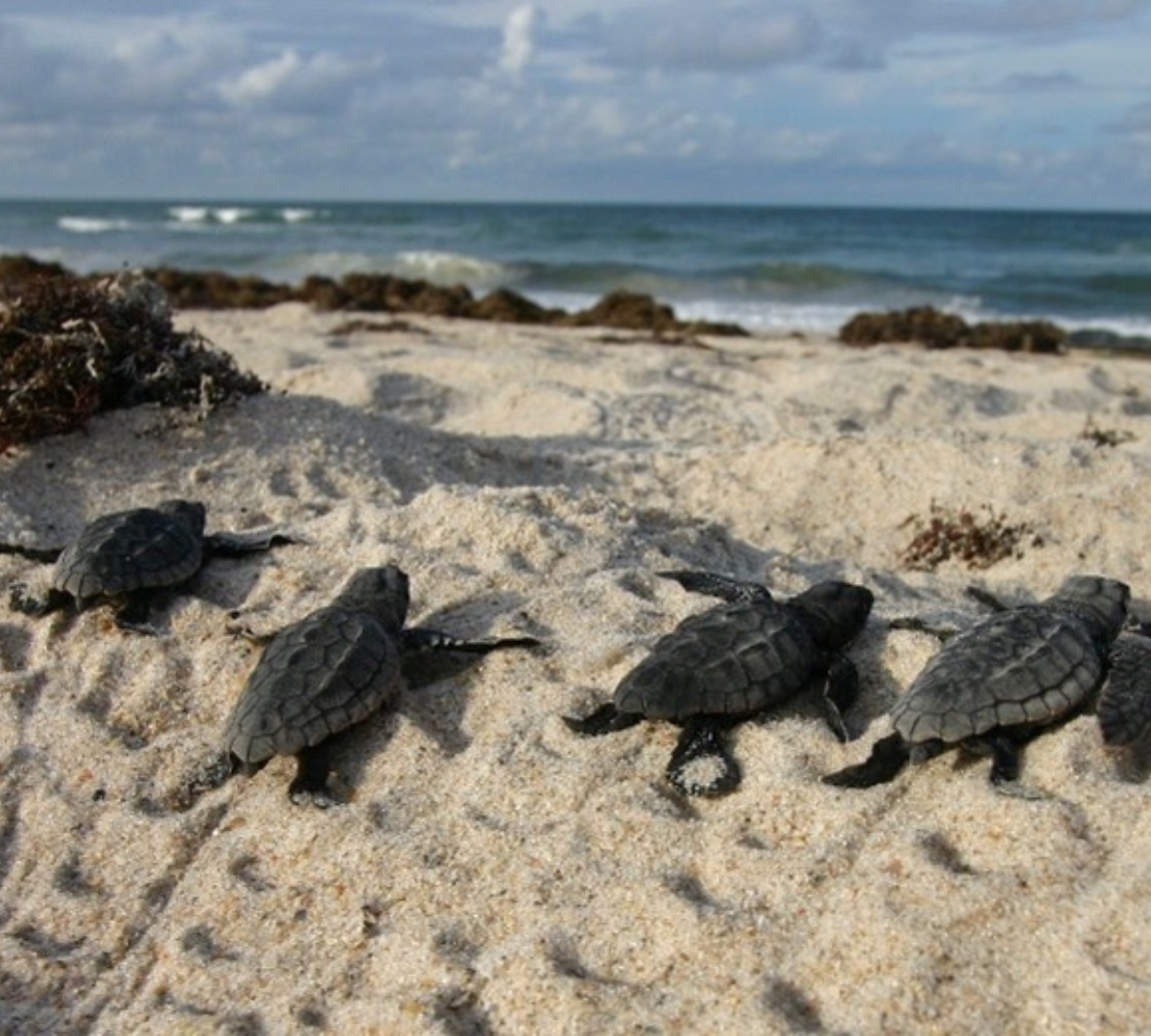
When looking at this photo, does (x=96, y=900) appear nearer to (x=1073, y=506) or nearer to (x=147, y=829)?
(x=147, y=829)

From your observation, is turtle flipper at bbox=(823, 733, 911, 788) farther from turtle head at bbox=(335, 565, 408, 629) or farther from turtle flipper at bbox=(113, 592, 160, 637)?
turtle flipper at bbox=(113, 592, 160, 637)

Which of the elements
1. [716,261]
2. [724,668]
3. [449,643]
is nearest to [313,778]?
[449,643]

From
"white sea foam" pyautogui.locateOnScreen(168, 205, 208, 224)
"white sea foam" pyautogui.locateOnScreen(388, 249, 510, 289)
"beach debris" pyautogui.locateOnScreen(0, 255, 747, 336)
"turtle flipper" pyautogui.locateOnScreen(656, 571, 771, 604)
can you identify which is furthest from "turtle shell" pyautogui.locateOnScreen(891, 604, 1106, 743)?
"white sea foam" pyautogui.locateOnScreen(168, 205, 208, 224)

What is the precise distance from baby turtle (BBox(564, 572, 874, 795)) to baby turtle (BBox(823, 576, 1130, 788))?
0.25 metres

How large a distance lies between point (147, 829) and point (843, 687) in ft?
7.42

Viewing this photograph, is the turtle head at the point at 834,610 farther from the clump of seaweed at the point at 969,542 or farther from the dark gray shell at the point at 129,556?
the dark gray shell at the point at 129,556

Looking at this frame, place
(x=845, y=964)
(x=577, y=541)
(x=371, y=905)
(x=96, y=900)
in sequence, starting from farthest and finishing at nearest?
(x=577, y=541) < (x=96, y=900) < (x=371, y=905) < (x=845, y=964)

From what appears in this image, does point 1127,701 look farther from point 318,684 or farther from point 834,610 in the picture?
point 318,684

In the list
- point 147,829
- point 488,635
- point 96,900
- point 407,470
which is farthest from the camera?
point 407,470

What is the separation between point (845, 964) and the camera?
2.95m

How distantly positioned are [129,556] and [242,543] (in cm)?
65

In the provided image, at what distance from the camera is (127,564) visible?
496 cm

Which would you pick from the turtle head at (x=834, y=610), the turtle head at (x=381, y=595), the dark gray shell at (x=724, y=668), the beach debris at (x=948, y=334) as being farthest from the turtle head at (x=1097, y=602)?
the beach debris at (x=948, y=334)

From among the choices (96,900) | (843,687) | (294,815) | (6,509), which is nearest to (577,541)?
(843,687)
